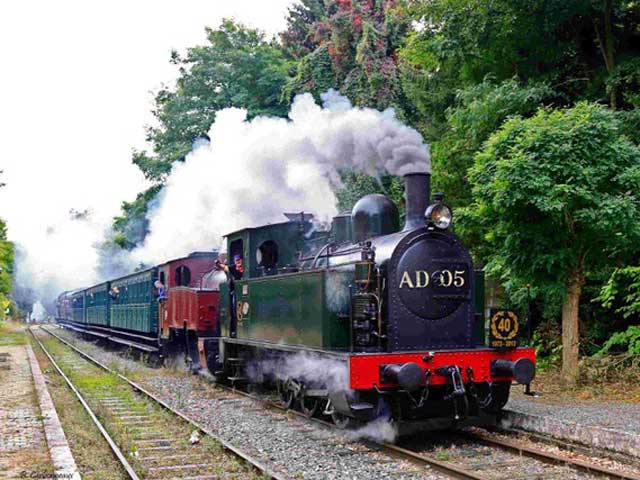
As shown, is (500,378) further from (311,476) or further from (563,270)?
(563,270)

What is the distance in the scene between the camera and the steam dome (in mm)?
9023

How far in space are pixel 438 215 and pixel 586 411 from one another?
3.36 meters

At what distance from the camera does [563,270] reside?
1116cm

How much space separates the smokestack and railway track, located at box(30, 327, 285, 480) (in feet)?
10.2

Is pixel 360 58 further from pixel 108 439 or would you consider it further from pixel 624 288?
pixel 108 439

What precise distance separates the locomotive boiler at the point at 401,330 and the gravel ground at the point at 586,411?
0.91 metres

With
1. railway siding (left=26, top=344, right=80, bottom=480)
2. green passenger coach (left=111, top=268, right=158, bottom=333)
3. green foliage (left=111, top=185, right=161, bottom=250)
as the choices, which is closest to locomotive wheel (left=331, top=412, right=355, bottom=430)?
railway siding (left=26, top=344, right=80, bottom=480)

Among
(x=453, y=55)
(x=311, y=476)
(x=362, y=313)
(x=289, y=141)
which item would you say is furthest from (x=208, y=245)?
(x=311, y=476)

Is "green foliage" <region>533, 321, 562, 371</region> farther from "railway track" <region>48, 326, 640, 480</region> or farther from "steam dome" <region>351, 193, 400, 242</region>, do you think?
"railway track" <region>48, 326, 640, 480</region>

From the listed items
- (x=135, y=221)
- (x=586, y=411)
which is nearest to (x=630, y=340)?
(x=586, y=411)

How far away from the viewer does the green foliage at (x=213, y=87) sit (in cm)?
3095

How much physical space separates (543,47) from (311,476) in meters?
10.8

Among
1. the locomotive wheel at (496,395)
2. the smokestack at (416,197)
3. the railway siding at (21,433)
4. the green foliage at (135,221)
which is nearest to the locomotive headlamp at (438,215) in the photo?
the smokestack at (416,197)

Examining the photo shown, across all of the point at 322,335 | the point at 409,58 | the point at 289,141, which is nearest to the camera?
the point at 322,335
